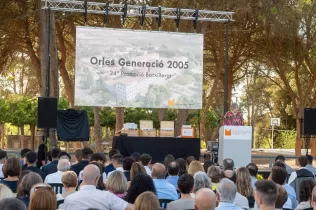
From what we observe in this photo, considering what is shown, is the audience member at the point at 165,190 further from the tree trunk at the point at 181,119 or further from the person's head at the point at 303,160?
→ the tree trunk at the point at 181,119

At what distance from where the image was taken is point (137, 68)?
521 inches

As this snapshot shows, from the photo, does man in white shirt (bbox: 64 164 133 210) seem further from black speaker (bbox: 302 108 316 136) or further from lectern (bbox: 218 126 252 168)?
black speaker (bbox: 302 108 316 136)

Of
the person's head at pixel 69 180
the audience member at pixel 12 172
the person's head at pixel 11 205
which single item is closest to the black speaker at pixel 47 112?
the audience member at pixel 12 172

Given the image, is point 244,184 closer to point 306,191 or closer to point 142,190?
point 306,191

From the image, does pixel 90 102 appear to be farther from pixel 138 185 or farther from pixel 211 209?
pixel 211 209

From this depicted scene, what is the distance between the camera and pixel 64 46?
2047cm

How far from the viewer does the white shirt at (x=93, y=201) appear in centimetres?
459

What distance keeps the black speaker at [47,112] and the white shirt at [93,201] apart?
7.50 m

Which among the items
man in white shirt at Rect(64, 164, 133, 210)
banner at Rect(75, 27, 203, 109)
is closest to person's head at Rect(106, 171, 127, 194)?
man in white shirt at Rect(64, 164, 133, 210)

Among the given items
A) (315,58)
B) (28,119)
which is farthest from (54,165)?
(28,119)

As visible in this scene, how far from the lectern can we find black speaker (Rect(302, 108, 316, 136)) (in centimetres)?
187

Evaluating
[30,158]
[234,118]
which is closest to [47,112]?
[234,118]

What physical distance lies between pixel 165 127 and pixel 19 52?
856 centimetres

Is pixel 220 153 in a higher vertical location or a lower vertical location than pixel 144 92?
lower
